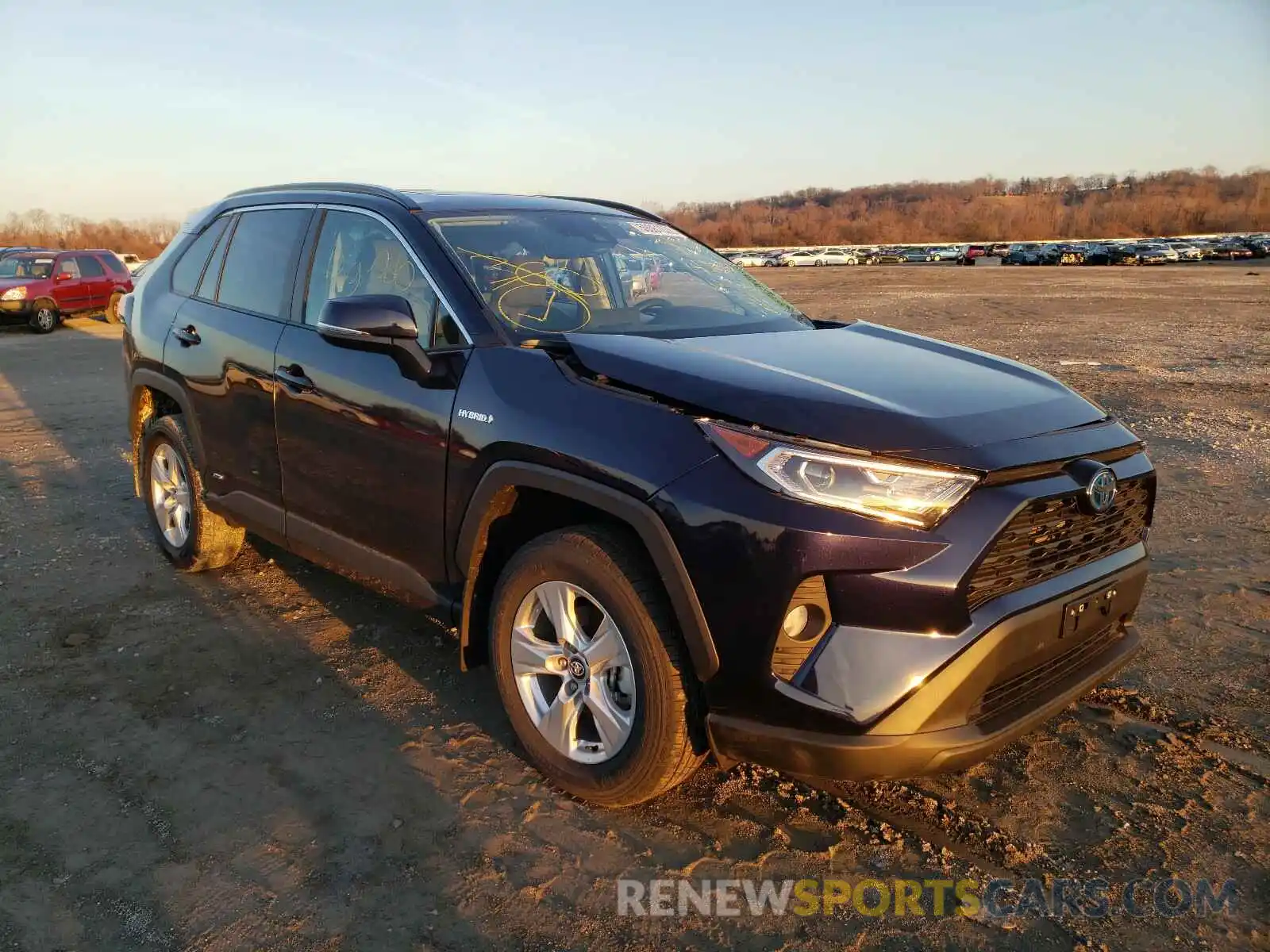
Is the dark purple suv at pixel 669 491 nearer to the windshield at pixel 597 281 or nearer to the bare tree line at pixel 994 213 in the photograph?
the windshield at pixel 597 281

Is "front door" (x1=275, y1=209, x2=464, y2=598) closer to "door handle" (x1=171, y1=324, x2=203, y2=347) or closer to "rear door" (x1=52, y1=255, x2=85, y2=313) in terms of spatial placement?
"door handle" (x1=171, y1=324, x2=203, y2=347)

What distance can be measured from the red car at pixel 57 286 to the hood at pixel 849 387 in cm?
1921

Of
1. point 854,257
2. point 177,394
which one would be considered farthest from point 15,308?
point 854,257

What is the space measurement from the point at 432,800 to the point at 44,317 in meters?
20.9

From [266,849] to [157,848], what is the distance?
33cm

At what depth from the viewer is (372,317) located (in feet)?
10.0

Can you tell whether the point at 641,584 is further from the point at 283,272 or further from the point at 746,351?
the point at 283,272

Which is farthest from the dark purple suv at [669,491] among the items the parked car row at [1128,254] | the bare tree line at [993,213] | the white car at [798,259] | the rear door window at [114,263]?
the bare tree line at [993,213]

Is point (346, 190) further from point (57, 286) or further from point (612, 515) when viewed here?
point (57, 286)

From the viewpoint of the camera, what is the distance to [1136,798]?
9.47 feet

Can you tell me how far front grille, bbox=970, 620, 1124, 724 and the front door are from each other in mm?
1831

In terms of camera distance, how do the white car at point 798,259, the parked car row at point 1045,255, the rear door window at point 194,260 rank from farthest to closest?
the white car at point 798,259
the parked car row at point 1045,255
the rear door window at point 194,260

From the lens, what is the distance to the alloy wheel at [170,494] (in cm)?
491

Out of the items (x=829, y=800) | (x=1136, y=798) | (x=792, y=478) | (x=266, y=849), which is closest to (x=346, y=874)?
(x=266, y=849)
